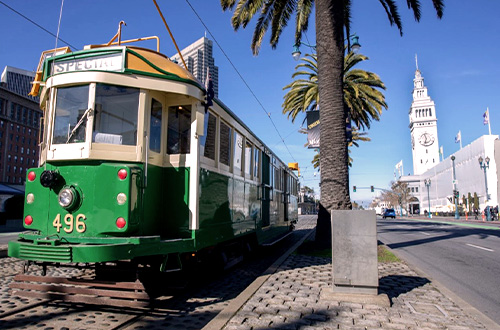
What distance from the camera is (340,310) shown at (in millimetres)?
4930

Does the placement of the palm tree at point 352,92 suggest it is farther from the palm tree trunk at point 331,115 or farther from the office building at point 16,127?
the office building at point 16,127

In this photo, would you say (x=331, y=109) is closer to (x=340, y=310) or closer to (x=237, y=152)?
(x=237, y=152)

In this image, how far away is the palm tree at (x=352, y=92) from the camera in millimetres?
20438

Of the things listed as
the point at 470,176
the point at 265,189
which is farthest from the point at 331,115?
the point at 470,176

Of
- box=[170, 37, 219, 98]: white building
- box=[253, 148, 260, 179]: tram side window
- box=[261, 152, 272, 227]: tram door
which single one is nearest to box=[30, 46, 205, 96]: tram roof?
box=[253, 148, 260, 179]: tram side window

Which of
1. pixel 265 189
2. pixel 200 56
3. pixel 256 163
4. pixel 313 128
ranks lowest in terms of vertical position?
pixel 265 189

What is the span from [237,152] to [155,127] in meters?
2.58

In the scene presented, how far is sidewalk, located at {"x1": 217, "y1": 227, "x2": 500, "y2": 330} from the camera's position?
4355mm

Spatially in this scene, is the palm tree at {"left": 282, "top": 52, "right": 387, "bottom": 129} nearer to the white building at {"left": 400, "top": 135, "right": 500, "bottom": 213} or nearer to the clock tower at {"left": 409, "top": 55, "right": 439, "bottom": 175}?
the white building at {"left": 400, "top": 135, "right": 500, "bottom": 213}

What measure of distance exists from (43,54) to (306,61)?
17531 mm

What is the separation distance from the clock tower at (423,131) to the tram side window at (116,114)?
137 metres

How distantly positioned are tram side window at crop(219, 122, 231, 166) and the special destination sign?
7.43 feet

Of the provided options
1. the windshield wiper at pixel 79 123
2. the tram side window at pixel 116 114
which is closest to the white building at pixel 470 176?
the tram side window at pixel 116 114

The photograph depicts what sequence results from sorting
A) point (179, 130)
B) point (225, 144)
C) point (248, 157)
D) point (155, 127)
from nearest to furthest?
point (155, 127)
point (179, 130)
point (225, 144)
point (248, 157)
